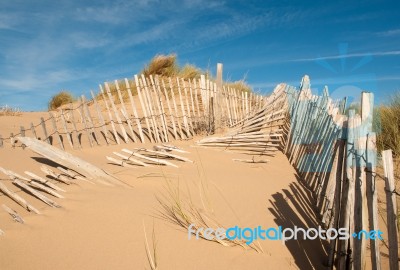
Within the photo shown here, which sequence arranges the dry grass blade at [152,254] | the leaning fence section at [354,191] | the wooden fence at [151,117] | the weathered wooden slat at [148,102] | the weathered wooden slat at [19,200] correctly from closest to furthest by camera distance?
the leaning fence section at [354,191] → the dry grass blade at [152,254] → the weathered wooden slat at [19,200] → the wooden fence at [151,117] → the weathered wooden slat at [148,102]

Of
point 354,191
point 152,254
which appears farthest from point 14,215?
point 354,191

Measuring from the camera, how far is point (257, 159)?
6.18 m

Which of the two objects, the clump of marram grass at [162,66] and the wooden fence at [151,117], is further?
the clump of marram grass at [162,66]

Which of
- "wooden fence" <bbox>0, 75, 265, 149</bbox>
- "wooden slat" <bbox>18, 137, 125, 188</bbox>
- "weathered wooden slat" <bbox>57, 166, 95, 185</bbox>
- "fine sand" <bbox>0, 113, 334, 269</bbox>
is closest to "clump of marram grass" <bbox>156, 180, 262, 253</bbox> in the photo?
"fine sand" <bbox>0, 113, 334, 269</bbox>

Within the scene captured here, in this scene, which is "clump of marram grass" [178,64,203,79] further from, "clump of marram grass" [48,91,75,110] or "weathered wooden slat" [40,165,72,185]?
"weathered wooden slat" [40,165,72,185]

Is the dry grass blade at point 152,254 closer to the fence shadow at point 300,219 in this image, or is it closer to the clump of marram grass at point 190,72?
the fence shadow at point 300,219

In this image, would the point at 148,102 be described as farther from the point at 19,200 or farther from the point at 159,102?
the point at 19,200

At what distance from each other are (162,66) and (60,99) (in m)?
4.44

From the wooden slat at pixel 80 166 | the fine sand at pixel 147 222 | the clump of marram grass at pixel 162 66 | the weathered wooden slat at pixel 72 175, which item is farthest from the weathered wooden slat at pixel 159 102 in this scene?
the clump of marram grass at pixel 162 66

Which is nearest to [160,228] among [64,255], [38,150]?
[64,255]

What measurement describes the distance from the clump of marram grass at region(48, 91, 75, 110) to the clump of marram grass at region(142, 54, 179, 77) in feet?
10.9

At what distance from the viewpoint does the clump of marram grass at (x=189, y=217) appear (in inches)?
119

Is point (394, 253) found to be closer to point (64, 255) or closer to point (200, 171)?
point (64, 255)

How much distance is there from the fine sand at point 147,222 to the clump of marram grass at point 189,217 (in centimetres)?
5
